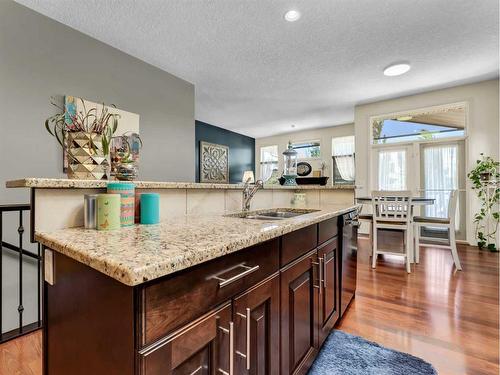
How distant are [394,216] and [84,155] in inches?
128

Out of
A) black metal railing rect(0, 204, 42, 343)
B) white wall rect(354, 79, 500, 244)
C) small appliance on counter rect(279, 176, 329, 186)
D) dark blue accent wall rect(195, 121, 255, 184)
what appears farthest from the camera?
dark blue accent wall rect(195, 121, 255, 184)

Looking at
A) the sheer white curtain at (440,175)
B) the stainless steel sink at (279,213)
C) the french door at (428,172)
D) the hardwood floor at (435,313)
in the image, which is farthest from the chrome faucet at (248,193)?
the sheer white curtain at (440,175)

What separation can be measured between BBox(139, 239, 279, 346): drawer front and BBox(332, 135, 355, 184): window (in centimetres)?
615

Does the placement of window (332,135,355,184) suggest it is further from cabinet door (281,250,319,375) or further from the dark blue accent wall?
cabinet door (281,250,319,375)

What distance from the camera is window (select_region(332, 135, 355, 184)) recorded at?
638cm

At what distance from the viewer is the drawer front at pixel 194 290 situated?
0.52m

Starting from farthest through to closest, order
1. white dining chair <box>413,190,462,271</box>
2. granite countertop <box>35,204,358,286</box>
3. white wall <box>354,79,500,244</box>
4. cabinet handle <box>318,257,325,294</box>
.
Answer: white wall <box>354,79,500,244</box> < white dining chair <box>413,190,462,271</box> < cabinet handle <box>318,257,325,294</box> < granite countertop <box>35,204,358,286</box>

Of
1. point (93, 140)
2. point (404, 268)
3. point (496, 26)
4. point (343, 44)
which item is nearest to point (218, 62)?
point (343, 44)

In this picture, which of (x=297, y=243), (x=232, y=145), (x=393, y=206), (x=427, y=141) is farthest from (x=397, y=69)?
(x=232, y=145)

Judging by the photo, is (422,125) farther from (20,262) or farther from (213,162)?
(20,262)

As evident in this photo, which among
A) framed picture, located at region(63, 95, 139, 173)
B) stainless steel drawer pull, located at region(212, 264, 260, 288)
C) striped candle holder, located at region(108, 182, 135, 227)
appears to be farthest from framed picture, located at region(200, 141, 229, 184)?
stainless steel drawer pull, located at region(212, 264, 260, 288)

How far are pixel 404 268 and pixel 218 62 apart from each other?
3.53 metres

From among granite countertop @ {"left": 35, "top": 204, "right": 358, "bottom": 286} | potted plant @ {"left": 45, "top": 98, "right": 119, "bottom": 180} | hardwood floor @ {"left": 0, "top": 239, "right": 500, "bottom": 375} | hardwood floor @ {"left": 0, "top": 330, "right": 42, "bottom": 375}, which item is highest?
potted plant @ {"left": 45, "top": 98, "right": 119, "bottom": 180}

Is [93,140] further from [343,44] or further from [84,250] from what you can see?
[343,44]
